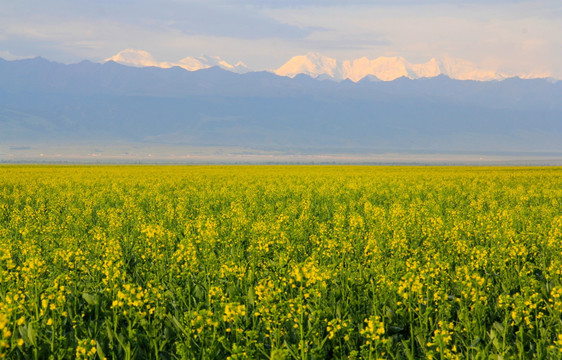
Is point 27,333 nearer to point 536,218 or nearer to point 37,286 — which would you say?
point 37,286

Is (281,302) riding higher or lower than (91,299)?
higher

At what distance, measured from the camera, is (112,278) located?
6.96 meters

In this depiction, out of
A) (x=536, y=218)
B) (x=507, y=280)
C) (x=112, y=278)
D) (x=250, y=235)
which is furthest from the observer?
(x=536, y=218)

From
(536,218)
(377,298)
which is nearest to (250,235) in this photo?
(377,298)

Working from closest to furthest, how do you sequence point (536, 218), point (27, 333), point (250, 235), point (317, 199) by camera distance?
point (27, 333) < point (250, 235) < point (536, 218) < point (317, 199)

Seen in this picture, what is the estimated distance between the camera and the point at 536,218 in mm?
15320

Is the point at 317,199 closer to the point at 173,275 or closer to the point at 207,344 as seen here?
the point at 173,275

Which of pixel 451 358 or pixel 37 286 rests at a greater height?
pixel 37 286

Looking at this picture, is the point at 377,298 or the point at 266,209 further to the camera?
the point at 266,209

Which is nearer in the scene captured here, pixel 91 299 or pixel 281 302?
pixel 281 302

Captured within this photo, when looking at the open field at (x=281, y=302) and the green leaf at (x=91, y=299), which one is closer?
the open field at (x=281, y=302)

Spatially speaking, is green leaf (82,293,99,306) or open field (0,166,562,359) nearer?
open field (0,166,562,359)

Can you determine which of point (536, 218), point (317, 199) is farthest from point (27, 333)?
point (317, 199)

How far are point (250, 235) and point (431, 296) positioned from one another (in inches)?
220
